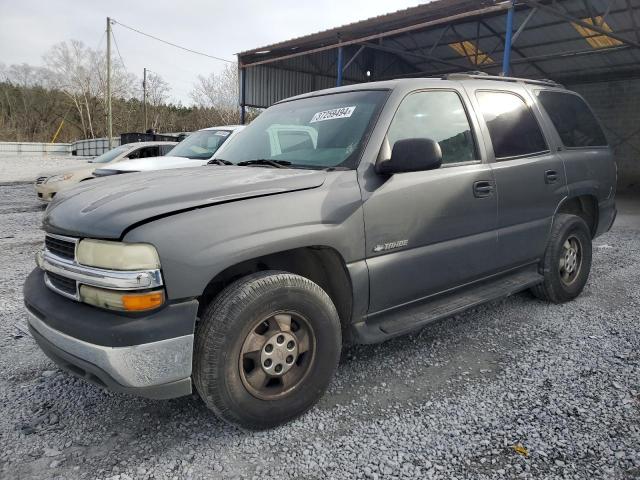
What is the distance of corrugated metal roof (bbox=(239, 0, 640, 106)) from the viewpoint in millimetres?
12512

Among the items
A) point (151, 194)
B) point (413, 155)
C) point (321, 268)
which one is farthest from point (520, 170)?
point (151, 194)

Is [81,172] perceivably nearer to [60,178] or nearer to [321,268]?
[60,178]

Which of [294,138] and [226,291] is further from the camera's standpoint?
[294,138]

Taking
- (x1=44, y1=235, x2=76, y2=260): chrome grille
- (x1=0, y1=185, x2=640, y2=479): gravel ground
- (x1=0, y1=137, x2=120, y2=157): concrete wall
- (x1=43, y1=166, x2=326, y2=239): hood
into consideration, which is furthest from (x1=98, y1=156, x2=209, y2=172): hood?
(x1=0, y1=137, x2=120, y2=157): concrete wall

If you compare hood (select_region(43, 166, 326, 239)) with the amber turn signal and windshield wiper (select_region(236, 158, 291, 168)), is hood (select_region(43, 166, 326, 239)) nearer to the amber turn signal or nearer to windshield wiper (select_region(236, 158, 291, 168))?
windshield wiper (select_region(236, 158, 291, 168))

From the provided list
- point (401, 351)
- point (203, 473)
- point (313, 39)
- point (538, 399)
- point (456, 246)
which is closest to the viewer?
point (203, 473)

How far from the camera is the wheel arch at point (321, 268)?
101 inches

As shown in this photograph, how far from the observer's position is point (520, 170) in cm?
360

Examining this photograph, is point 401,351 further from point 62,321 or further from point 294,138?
point 62,321

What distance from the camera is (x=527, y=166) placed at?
144 inches

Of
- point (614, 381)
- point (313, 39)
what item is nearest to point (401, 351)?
point (614, 381)

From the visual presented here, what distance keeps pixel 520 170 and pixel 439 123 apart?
2.80ft

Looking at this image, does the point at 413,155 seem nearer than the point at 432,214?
Yes

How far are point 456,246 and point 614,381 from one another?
1224 millimetres
